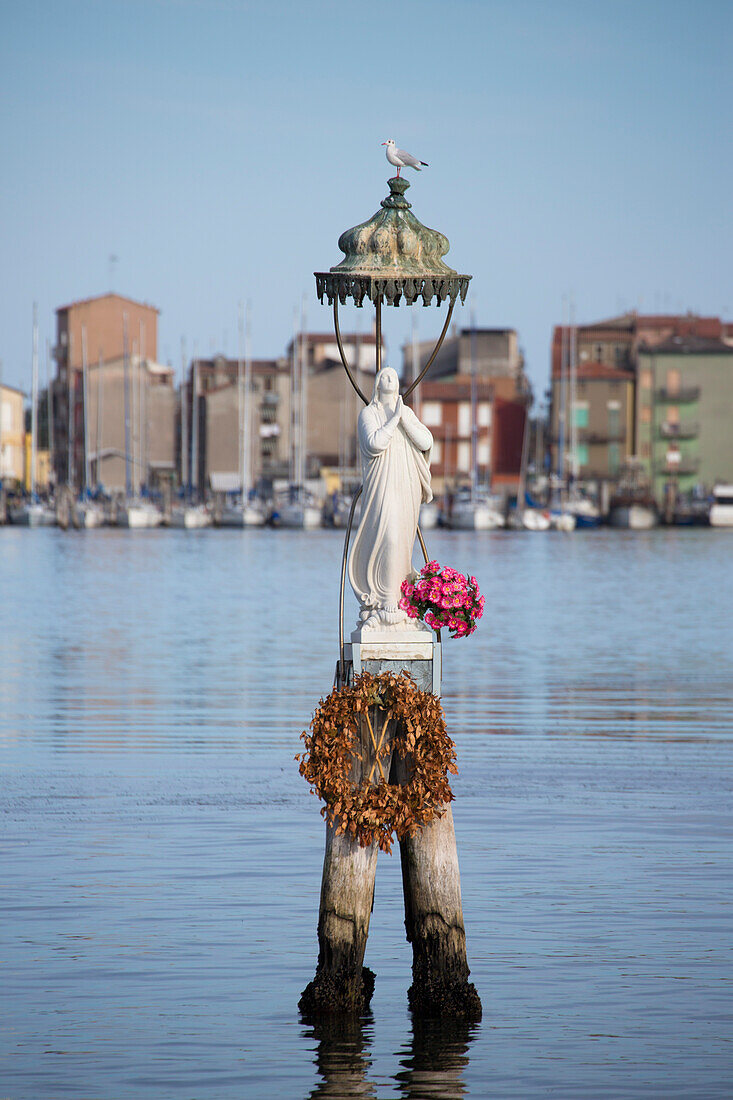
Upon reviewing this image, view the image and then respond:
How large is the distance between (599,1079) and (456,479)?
123 meters

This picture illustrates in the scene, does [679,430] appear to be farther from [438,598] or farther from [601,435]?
[438,598]

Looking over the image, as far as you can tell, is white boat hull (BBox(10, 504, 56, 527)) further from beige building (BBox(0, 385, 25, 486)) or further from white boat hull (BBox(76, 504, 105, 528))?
beige building (BBox(0, 385, 25, 486))

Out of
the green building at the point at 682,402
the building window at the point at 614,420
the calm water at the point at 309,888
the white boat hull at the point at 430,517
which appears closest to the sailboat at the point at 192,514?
the white boat hull at the point at 430,517

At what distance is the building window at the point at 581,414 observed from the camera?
130m

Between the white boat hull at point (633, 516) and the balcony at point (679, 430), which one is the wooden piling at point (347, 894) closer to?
the white boat hull at point (633, 516)

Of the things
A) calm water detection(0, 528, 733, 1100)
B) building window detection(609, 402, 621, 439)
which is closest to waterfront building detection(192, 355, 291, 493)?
building window detection(609, 402, 621, 439)

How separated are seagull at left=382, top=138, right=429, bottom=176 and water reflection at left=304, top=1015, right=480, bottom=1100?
17.6 feet

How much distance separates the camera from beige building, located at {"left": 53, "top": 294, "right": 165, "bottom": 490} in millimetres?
130875

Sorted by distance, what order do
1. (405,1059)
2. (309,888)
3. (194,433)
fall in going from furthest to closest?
(194,433), (309,888), (405,1059)

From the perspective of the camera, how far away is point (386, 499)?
35.8ft

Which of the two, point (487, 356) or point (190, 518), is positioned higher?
point (487, 356)

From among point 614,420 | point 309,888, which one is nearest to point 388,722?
point 309,888

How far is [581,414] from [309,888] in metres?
119

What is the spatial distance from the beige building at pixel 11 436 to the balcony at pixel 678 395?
157 feet
